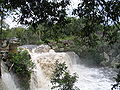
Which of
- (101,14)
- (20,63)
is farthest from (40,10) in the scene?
(20,63)

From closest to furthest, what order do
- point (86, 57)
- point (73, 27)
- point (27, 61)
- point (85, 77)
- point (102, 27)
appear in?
point (102, 27), point (73, 27), point (27, 61), point (85, 77), point (86, 57)

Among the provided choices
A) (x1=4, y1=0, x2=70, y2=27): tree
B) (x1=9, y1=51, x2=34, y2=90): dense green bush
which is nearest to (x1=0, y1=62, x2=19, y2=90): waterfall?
(x1=9, y1=51, x2=34, y2=90): dense green bush

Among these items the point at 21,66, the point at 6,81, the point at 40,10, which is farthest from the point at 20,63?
the point at 40,10

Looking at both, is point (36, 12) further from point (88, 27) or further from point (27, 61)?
point (27, 61)

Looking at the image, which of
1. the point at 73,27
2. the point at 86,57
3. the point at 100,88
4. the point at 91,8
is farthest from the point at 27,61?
the point at 86,57

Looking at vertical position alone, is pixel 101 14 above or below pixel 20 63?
above

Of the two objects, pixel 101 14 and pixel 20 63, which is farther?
pixel 20 63

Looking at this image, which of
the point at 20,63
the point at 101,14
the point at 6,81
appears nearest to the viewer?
the point at 101,14

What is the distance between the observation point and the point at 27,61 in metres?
10.3

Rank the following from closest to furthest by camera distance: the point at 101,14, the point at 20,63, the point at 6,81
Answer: the point at 101,14, the point at 6,81, the point at 20,63

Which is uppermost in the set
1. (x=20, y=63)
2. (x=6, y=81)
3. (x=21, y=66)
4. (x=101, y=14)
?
(x=101, y=14)

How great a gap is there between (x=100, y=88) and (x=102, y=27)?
11.9 metres

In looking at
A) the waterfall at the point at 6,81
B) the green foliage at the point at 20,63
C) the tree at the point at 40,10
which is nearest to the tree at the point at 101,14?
the tree at the point at 40,10

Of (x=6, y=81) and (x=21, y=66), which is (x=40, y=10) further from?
(x=21, y=66)
